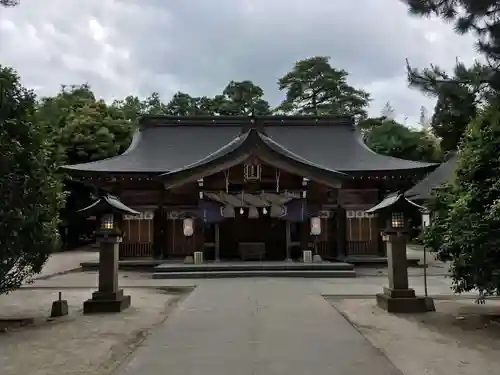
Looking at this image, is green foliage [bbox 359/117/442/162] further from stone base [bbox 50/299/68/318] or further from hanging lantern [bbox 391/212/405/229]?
stone base [bbox 50/299/68/318]

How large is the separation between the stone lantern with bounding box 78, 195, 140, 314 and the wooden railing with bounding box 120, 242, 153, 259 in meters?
10.4

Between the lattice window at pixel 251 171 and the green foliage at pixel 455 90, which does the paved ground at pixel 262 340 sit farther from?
the lattice window at pixel 251 171

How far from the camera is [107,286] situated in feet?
31.6

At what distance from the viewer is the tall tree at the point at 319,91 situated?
48312 millimetres

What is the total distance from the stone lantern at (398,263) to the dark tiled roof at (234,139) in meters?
11.4

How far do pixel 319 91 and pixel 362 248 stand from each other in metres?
31.6

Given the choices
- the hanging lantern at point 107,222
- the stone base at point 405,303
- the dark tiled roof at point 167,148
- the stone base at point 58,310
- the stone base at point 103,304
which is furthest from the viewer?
the dark tiled roof at point 167,148

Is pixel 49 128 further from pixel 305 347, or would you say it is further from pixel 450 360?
pixel 450 360

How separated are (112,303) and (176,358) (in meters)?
3.90

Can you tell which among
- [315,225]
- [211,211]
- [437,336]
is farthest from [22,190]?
[315,225]

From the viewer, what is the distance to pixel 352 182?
21.4 meters

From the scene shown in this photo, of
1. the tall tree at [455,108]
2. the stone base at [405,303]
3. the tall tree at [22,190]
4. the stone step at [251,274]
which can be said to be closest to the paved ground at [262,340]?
the stone base at [405,303]

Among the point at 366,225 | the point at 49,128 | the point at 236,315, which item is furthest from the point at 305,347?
the point at 366,225

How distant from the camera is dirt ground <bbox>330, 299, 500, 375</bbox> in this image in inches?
217
